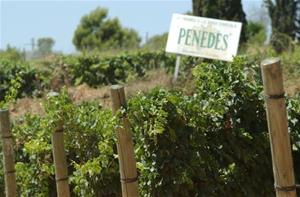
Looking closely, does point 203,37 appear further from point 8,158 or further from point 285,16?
point 285,16

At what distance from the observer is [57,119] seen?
4.18 m

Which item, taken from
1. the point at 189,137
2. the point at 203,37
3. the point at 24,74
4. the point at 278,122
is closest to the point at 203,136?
the point at 189,137

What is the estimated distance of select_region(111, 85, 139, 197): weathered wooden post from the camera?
354cm

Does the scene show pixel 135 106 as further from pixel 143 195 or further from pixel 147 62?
pixel 147 62

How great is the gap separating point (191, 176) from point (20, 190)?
73.2 inches

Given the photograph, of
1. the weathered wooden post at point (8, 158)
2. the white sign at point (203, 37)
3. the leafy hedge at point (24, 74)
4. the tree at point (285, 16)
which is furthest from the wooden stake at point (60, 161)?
the tree at point (285, 16)

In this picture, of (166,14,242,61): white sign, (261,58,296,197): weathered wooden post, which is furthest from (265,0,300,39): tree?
(261,58,296,197): weathered wooden post

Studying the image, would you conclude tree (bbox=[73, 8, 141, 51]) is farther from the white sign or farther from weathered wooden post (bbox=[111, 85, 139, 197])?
weathered wooden post (bbox=[111, 85, 139, 197])

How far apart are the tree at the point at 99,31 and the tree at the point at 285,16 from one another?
11858 millimetres

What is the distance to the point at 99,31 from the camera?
3297 cm

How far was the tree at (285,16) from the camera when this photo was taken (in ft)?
68.3

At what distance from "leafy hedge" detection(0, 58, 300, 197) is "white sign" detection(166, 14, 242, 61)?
6.38 meters

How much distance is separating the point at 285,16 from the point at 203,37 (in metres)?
10.3

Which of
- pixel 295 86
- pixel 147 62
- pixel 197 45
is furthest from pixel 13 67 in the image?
pixel 295 86
